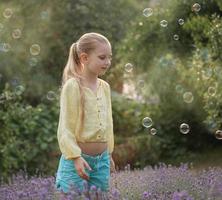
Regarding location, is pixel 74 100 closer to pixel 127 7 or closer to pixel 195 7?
pixel 195 7

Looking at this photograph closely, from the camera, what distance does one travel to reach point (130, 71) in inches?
335

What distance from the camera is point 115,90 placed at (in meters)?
11.8

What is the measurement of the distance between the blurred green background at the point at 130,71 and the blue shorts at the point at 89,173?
4.24 metres

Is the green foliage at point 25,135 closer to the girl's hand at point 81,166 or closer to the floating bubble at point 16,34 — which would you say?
the floating bubble at point 16,34

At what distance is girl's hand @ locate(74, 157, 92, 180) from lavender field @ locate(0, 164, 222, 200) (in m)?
0.09

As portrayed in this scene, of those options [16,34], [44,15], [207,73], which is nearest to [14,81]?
[16,34]

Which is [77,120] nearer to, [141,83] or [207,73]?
[207,73]

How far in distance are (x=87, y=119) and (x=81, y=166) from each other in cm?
32

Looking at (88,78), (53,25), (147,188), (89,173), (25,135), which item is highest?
(53,25)

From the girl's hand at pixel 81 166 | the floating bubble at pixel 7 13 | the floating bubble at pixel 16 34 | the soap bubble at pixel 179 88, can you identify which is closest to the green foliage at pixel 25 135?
the floating bubble at pixel 16 34

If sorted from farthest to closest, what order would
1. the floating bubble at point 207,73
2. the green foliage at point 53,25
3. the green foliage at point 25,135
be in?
the green foliage at point 53,25 < the floating bubble at point 207,73 < the green foliage at point 25,135

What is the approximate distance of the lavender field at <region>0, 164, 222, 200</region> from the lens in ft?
11.1

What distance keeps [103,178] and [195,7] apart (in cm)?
300

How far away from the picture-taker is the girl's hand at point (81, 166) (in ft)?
11.9
